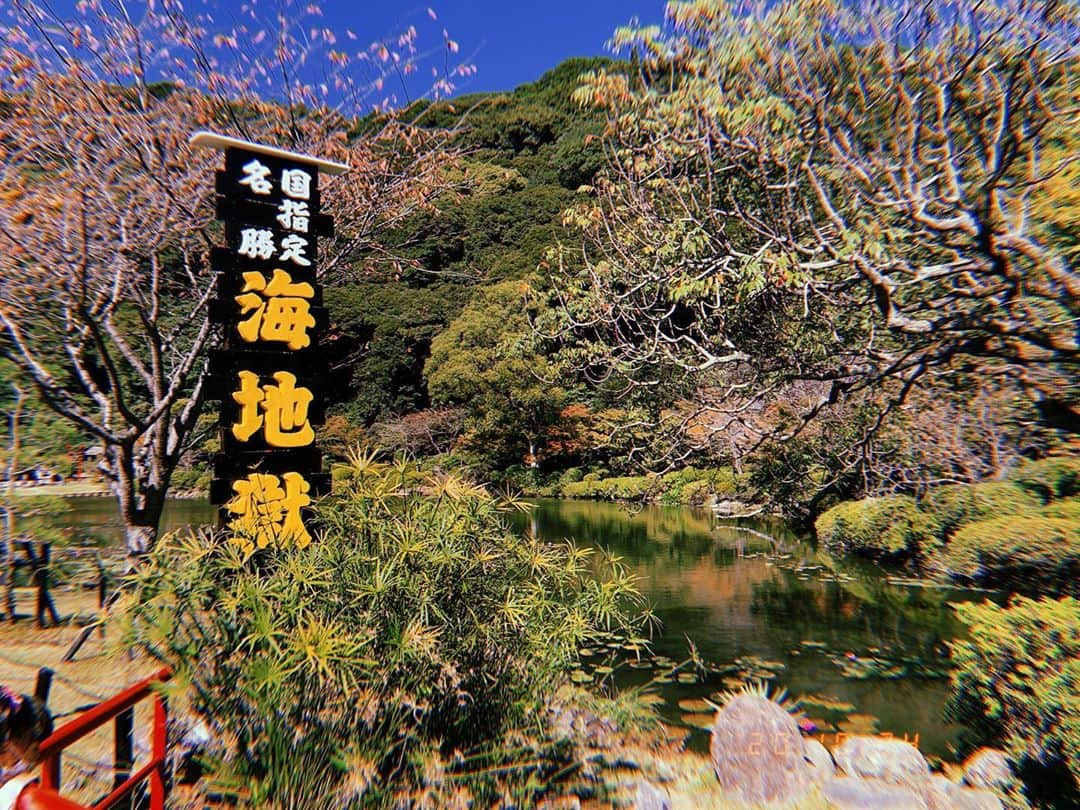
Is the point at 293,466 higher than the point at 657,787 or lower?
higher

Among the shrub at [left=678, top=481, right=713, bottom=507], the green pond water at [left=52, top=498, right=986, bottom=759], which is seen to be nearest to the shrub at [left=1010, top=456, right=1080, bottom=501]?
the green pond water at [left=52, top=498, right=986, bottom=759]

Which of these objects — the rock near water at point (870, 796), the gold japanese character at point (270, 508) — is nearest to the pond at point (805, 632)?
the rock near water at point (870, 796)

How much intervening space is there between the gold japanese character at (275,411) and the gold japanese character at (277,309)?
0.77ft

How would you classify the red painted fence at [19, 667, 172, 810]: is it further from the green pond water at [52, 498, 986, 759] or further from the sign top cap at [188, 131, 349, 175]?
the sign top cap at [188, 131, 349, 175]

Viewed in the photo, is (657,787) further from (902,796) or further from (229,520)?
(229,520)

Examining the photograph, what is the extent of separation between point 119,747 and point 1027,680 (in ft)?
12.2

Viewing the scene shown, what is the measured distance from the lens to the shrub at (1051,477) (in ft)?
17.2

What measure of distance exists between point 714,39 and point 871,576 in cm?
711

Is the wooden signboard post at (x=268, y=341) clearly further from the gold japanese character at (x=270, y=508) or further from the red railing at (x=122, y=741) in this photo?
the red railing at (x=122, y=741)

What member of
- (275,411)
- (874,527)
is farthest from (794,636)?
(275,411)

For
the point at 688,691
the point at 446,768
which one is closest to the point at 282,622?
the point at 446,768

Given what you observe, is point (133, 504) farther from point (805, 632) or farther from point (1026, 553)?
point (1026, 553)

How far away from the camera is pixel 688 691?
5.06 metres

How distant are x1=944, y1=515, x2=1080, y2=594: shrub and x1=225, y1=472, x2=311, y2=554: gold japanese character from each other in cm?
500
